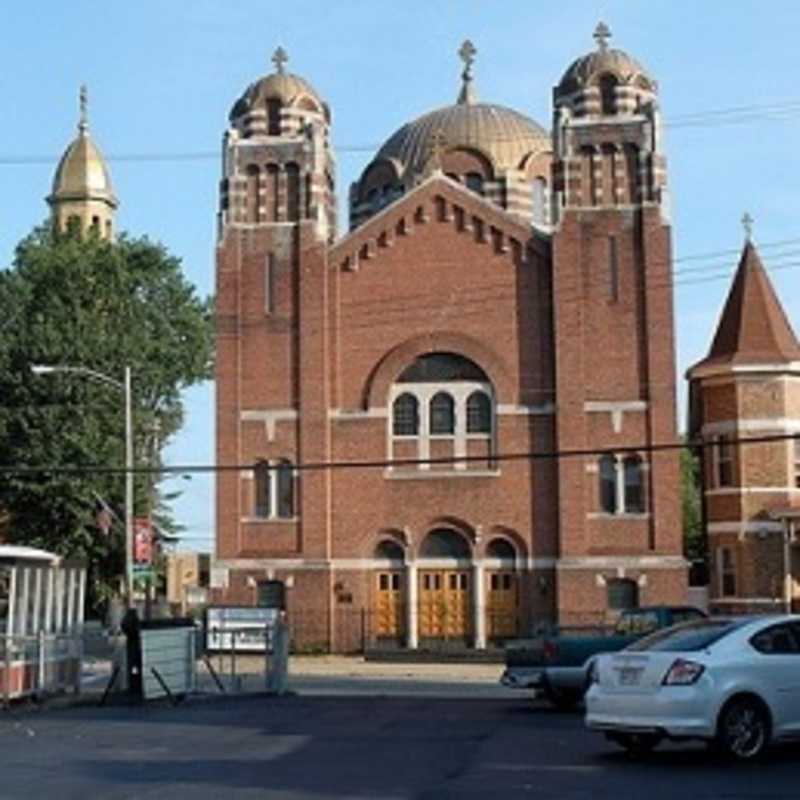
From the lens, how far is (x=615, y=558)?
4497 cm

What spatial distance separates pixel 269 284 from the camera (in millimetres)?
48250

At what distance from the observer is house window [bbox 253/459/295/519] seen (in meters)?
47.0

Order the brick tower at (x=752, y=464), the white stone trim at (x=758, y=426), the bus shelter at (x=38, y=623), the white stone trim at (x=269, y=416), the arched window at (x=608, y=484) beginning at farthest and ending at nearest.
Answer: the white stone trim at (x=269, y=416), the arched window at (x=608, y=484), the white stone trim at (x=758, y=426), the brick tower at (x=752, y=464), the bus shelter at (x=38, y=623)

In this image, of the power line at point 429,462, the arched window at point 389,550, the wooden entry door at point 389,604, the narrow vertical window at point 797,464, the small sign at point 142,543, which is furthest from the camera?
the arched window at point 389,550

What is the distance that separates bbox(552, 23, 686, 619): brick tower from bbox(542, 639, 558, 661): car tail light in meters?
20.5

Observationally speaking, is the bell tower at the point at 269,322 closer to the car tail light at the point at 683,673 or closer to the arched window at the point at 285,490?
the arched window at the point at 285,490

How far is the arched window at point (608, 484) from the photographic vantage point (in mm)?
45531

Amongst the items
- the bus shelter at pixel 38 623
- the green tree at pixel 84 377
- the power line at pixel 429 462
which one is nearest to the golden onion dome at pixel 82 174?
the green tree at pixel 84 377

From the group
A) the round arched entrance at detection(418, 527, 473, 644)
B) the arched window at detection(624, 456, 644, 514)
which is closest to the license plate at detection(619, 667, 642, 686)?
the arched window at detection(624, 456, 644, 514)

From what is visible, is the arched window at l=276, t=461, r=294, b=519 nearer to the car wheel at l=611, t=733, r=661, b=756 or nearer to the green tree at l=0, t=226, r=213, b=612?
the green tree at l=0, t=226, r=213, b=612

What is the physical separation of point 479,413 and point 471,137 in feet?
51.8

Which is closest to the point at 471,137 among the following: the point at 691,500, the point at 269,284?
the point at 269,284

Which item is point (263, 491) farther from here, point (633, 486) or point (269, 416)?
point (633, 486)

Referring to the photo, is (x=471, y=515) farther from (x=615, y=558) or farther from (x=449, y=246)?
(x=449, y=246)
